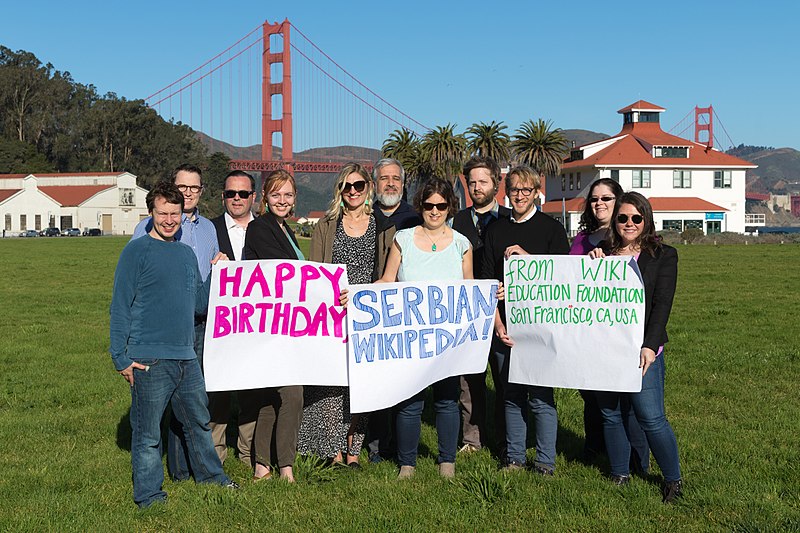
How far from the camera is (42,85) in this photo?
11144 cm

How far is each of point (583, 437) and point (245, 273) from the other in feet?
10.6

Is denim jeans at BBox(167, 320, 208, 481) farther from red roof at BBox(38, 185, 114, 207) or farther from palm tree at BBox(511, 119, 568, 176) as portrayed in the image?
red roof at BBox(38, 185, 114, 207)

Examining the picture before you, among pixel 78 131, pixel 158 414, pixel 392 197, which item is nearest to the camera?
pixel 158 414

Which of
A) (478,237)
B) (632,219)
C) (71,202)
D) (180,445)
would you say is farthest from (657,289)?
(71,202)

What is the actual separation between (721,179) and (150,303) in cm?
7172

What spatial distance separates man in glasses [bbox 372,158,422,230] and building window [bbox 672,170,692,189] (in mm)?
67547

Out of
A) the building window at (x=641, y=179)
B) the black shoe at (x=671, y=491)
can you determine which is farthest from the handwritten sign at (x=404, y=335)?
the building window at (x=641, y=179)

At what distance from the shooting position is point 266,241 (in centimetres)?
576

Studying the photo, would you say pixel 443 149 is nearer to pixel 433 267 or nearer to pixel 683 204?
pixel 683 204

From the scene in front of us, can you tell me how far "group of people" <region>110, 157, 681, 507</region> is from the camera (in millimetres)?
5086

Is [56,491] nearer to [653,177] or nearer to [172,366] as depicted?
[172,366]

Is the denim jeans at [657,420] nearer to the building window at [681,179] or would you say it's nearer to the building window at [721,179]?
the building window at [681,179]

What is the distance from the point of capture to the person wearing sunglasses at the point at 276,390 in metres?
5.73

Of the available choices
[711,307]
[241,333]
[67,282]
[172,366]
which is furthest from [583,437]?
[67,282]
